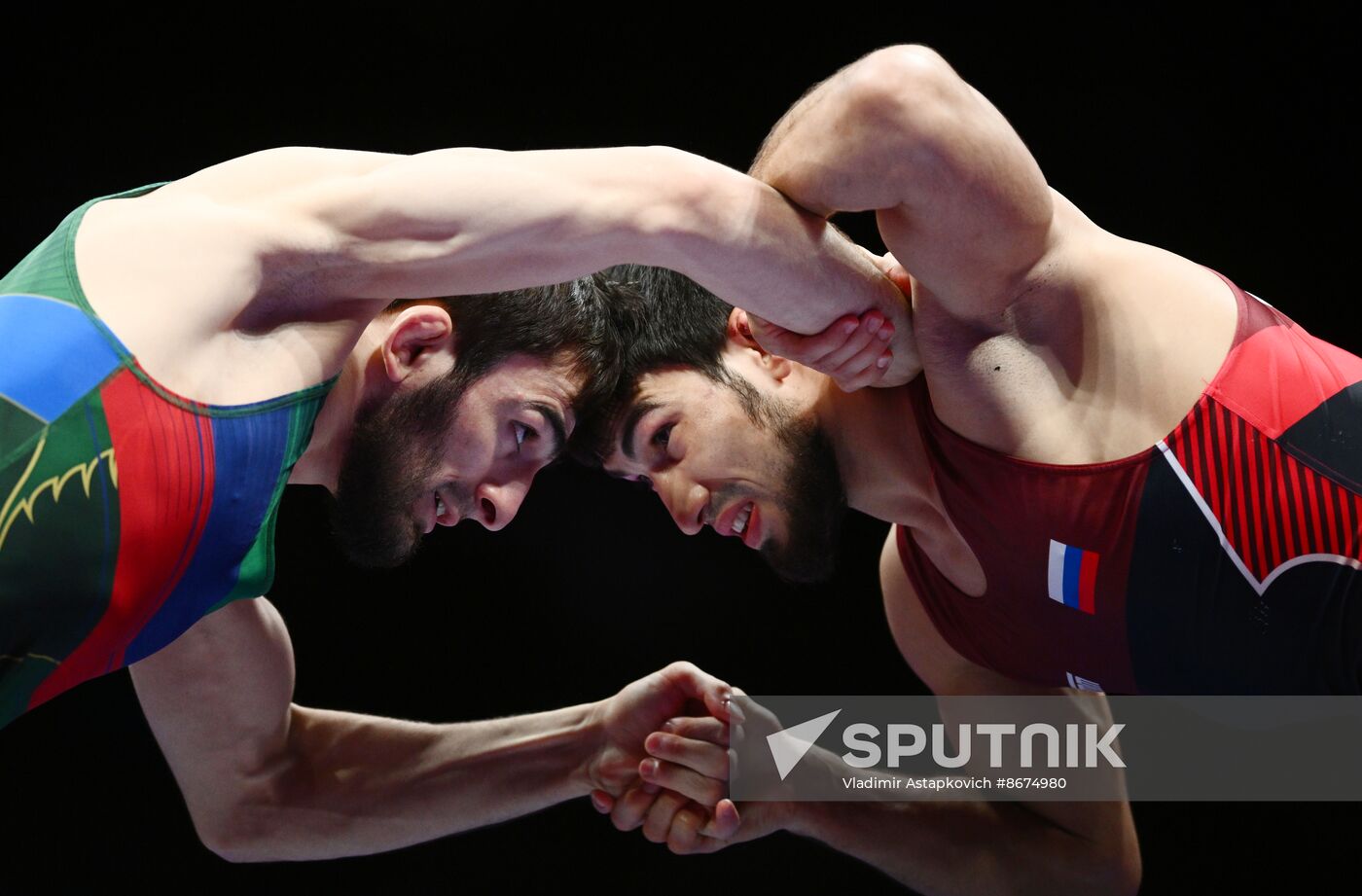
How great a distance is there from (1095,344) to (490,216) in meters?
0.76

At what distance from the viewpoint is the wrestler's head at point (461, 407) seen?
1.93 m

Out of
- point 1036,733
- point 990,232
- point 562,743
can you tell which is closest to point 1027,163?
point 990,232

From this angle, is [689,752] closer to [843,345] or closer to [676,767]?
[676,767]

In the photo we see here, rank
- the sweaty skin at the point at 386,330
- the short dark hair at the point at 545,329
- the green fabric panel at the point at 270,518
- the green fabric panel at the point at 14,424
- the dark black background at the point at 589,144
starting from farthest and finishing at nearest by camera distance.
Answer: the dark black background at the point at 589,144 < the short dark hair at the point at 545,329 < the green fabric panel at the point at 270,518 < the sweaty skin at the point at 386,330 < the green fabric panel at the point at 14,424

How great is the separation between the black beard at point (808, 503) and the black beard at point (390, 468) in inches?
20.0

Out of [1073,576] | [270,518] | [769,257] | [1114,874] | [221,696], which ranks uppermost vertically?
[769,257]

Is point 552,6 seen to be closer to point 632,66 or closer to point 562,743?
point 632,66

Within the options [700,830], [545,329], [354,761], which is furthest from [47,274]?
[700,830]

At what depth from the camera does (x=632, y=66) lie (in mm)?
2689

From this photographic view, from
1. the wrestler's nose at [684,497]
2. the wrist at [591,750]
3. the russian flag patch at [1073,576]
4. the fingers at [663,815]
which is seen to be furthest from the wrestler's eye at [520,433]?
the russian flag patch at [1073,576]

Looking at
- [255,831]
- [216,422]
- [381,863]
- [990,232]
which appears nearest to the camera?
[216,422]

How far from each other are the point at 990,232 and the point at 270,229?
0.82 m

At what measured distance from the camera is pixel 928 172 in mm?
1559

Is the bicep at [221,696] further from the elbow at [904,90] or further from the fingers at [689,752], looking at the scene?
the elbow at [904,90]
